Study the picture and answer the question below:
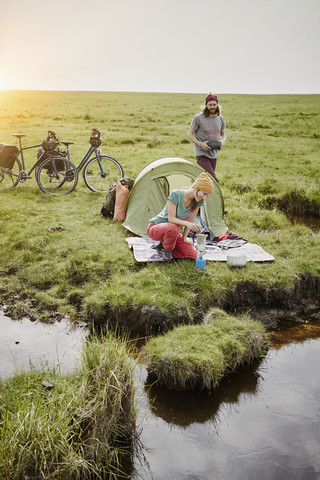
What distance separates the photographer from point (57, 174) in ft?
37.8

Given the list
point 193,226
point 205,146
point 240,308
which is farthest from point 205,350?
point 205,146

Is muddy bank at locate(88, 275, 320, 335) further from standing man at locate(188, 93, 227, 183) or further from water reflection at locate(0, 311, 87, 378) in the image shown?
standing man at locate(188, 93, 227, 183)

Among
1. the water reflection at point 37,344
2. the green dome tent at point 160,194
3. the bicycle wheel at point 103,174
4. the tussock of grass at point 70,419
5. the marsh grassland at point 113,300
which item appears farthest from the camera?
the bicycle wheel at point 103,174

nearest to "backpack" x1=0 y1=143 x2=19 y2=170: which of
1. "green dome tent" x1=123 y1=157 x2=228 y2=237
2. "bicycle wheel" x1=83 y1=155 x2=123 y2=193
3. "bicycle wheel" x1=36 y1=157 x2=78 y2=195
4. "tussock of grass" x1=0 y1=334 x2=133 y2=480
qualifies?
"bicycle wheel" x1=36 y1=157 x2=78 y2=195

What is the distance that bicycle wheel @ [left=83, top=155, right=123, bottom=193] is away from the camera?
38.8ft

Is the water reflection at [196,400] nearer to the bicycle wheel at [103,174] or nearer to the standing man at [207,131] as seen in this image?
the standing man at [207,131]

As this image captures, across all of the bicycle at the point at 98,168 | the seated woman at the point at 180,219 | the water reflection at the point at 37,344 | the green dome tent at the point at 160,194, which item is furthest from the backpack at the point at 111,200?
the water reflection at the point at 37,344

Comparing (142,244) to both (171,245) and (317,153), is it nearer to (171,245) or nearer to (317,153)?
(171,245)

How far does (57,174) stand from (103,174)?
122 cm

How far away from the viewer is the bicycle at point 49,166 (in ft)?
36.9

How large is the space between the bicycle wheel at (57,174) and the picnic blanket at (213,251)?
4.22 metres

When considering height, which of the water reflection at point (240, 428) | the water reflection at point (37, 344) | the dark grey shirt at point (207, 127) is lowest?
the water reflection at point (240, 428)

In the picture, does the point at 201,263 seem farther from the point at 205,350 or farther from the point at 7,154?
the point at 7,154

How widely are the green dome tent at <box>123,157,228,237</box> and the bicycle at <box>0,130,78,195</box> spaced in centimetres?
325
